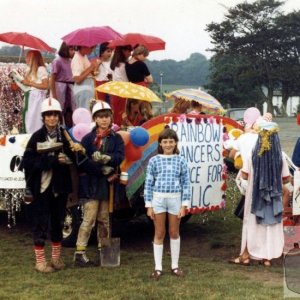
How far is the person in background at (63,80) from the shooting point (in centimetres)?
804

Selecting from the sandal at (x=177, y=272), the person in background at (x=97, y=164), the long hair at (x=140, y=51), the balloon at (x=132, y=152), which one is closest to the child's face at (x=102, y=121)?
the person in background at (x=97, y=164)

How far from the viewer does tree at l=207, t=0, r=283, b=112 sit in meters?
60.8

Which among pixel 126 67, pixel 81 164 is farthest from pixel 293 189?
pixel 126 67

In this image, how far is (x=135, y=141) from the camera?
6582mm

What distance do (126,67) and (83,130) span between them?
1.85 m

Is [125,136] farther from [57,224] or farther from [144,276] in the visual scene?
[144,276]

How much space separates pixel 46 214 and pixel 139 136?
1.21 m

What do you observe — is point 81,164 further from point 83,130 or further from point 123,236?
point 123,236

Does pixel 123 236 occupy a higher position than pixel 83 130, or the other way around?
pixel 83 130

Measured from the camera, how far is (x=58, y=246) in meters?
6.54

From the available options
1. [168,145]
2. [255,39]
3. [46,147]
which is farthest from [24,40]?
[255,39]

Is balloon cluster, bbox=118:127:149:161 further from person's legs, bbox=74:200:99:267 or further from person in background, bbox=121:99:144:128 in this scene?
person in background, bbox=121:99:144:128

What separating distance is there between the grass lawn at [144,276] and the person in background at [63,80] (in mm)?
1817

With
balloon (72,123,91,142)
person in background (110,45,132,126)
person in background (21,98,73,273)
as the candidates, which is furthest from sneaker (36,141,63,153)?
person in background (110,45,132,126)
